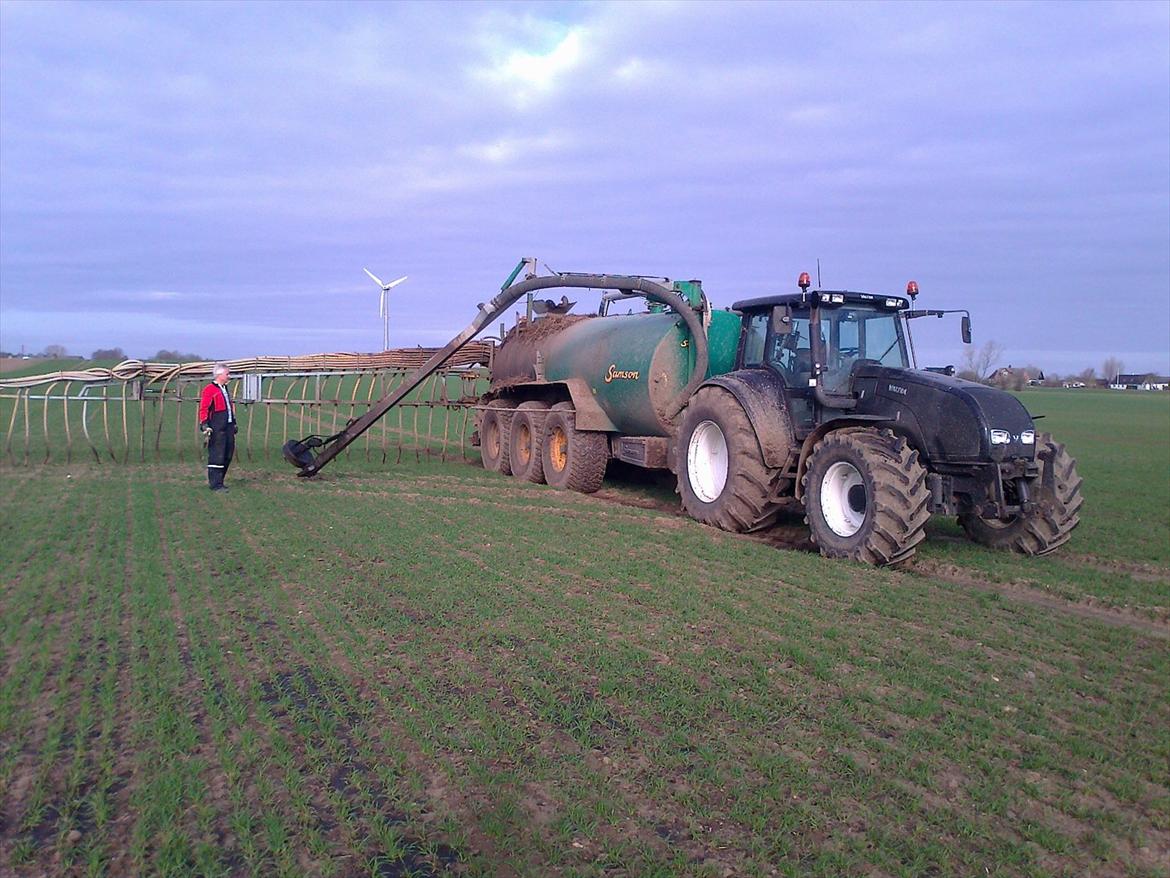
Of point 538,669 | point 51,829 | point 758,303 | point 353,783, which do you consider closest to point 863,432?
point 758,303

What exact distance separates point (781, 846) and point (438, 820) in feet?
4.31

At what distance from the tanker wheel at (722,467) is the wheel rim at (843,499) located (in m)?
0.96

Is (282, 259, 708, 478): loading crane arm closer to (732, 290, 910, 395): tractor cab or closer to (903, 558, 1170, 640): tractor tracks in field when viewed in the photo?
(732, 290, 910, 395): tractor cab

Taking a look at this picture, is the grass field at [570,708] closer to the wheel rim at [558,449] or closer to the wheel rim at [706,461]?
the wheel rim at [706,461]

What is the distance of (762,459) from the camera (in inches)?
387

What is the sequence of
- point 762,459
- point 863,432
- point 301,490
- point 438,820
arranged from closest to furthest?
1. point 438,820
2. point 863,432
3. point 762,459
4. point 301,490

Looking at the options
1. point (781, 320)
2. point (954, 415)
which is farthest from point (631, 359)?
point (954, 415)

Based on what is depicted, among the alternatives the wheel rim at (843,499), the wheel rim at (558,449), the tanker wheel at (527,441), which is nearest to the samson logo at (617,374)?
the wheel rim at (558,449)

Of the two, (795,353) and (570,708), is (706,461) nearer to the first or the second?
(795,353)

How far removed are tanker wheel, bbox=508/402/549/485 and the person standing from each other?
4.54 metres

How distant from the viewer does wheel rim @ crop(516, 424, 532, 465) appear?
51.8 ft

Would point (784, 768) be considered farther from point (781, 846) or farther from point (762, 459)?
point (762, 459)

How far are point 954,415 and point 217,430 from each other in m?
8.98

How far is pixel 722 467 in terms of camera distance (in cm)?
1080
